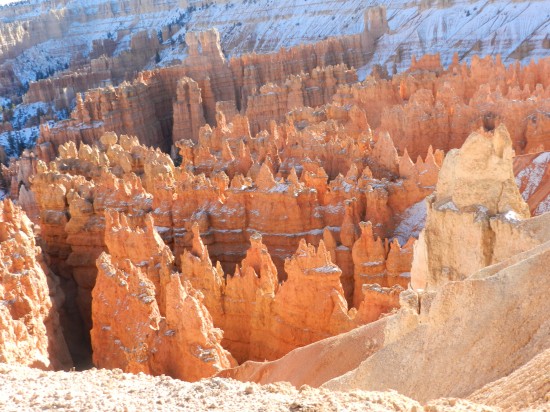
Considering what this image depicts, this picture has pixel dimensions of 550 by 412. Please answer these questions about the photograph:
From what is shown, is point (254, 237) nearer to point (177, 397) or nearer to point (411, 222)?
point (411, 222)

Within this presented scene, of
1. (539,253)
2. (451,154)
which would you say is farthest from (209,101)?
(539,253)

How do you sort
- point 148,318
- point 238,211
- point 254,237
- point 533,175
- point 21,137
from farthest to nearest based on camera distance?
point 21,137
point 238,211
point 533,175
point 254,237
point 148,318

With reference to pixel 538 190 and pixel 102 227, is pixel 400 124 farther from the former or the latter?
pixel 102 227

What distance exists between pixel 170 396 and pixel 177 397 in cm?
7

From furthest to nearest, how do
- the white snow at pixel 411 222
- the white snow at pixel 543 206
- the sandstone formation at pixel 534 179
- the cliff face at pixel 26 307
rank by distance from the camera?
the white snow at pixel 411 222
the sandstone formation at pixel 534 179
the white snow at pixel 543 206
the cliff face at pixel 26 307

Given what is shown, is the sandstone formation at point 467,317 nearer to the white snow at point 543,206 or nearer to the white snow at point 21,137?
A: the white snow at point 543,206

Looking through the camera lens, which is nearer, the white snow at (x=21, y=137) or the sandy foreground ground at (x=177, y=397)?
the sandy foreground ground at (x=177, y=397)

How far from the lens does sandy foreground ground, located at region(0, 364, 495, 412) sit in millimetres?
4695

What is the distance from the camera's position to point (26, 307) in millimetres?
12484

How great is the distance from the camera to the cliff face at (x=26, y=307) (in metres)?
10.8

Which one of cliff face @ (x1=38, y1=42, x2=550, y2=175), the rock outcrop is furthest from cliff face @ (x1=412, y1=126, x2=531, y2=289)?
cliff face @ (x1=38, y1=42, x2=550, y2=175)

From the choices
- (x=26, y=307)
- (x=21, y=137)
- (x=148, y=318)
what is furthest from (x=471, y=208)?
(x=21, y=137)

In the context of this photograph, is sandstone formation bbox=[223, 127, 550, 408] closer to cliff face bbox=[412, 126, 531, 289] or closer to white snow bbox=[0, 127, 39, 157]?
cliff face bbox=[412, 126, 531, 289]

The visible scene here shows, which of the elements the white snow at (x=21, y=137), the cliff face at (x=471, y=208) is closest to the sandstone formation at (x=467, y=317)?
the cliff face at (x=471, y=208)
